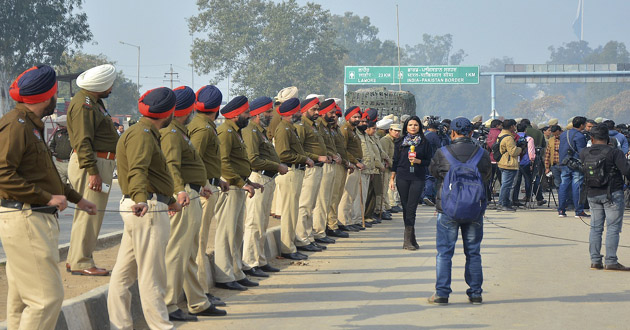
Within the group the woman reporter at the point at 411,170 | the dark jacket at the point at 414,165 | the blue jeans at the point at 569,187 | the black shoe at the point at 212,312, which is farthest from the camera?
the blue jeans at the point at 569,187

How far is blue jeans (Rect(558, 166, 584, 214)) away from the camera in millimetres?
18422

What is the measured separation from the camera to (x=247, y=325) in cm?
810

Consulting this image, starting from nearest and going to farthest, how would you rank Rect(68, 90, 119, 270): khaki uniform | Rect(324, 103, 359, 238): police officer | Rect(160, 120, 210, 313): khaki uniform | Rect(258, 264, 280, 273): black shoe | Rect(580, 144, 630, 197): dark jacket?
Rect(160, 120, 210, 313): khaki uniform → Rect(68, 90, 119, 270): khaki uniform → Rect(258, 264, 280, 273): black shoe → Rect(580, 144, 630, 197): dark jacket → Rect(324, 103, 359, 238): police officer

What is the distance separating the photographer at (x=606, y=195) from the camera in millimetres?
11266

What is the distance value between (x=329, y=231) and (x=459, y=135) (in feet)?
19.2

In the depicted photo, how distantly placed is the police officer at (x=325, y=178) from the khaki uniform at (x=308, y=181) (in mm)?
378

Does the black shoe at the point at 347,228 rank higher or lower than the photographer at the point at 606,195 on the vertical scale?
lower

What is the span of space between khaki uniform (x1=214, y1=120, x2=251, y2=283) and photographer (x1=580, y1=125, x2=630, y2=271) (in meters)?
4.21

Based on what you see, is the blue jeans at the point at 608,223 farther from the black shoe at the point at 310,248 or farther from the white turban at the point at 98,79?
the white turban at the point at 98,79

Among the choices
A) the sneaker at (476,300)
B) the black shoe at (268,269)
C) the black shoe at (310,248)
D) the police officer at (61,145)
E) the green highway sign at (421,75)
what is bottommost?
the sneaker at (476,300)

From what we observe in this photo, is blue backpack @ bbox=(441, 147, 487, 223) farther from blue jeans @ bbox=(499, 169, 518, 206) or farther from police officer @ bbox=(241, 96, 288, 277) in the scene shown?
blue jeans @ bbox=(499, 169, 518, 206)

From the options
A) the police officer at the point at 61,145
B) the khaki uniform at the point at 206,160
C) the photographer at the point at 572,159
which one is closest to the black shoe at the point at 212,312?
the khaki uniform at the point at 206,160

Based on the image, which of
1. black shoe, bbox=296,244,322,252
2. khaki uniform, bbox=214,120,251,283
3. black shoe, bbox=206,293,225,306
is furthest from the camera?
black shoe, bbox=296,244,322,252

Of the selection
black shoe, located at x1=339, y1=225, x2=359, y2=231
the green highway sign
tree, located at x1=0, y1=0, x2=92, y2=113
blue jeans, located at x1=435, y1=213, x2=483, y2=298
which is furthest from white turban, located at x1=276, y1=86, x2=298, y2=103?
the green highway sign
